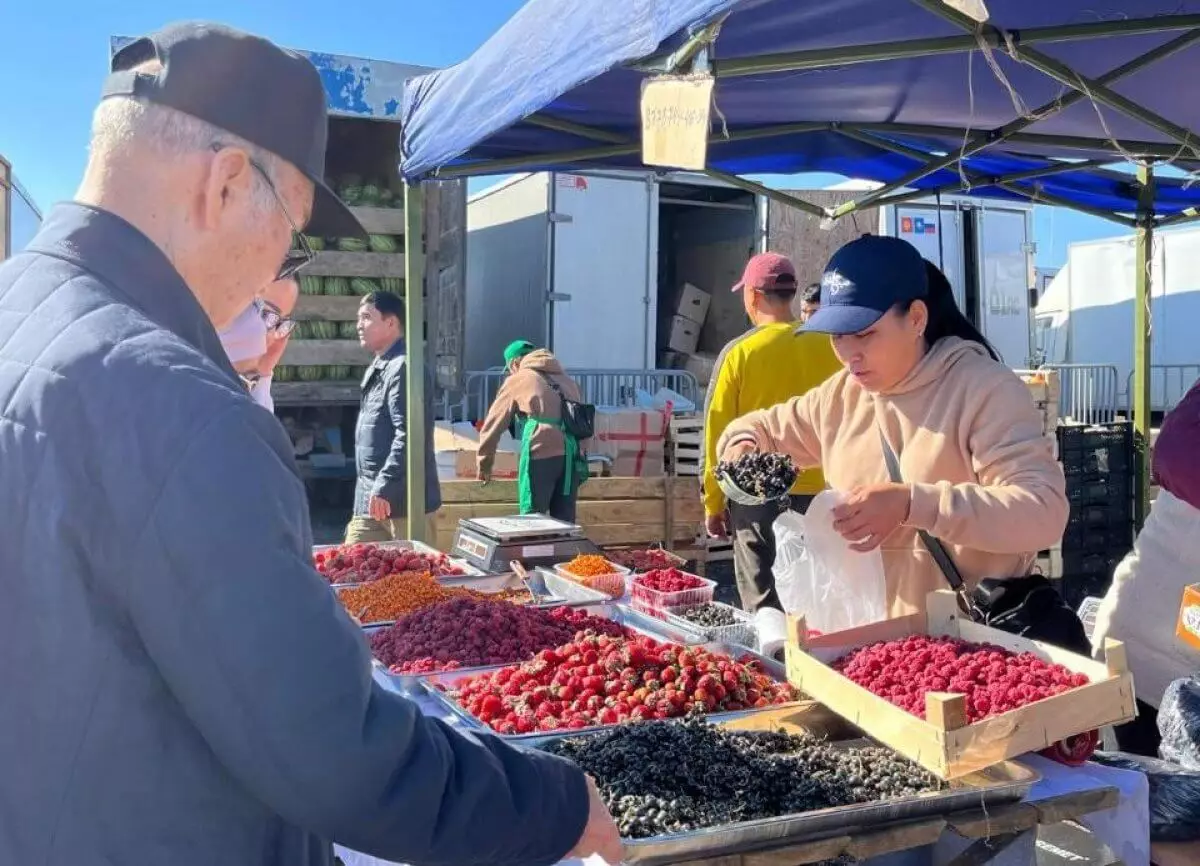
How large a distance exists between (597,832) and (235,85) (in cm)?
105

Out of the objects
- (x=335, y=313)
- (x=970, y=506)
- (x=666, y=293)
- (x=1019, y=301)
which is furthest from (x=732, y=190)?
(x=970, y=506)

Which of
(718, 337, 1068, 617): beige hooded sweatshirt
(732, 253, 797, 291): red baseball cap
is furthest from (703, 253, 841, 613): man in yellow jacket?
(718, 337, 1068, 617): beige hooded sweatshirt

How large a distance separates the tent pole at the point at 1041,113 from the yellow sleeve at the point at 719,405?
1116 millimetres

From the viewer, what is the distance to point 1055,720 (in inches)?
78.0

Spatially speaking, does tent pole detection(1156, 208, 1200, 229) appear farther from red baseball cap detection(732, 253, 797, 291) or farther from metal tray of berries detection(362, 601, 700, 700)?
metal tray of berries detection(362, 601, 700, 700)

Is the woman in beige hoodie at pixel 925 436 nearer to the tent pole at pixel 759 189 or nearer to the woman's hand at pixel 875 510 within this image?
the woman's hand at pixel 875 510

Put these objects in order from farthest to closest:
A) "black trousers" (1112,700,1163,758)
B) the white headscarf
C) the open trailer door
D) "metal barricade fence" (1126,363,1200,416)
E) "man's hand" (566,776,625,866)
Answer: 1. "metal barricade fence" (1126,363,1200,416)
2. the open trailer door
3. the white headscarf
4. "black trousers" (1112,700,1163,758)
5. "man's hand" (566,776,625,866)

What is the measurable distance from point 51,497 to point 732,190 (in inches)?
425

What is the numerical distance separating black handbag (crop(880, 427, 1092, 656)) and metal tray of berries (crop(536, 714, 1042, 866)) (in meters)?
0.65

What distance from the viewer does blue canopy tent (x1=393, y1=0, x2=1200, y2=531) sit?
290 centimetres

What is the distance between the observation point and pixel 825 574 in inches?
118

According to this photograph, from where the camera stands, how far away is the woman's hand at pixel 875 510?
254cm

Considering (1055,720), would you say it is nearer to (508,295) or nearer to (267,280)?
(267,280)

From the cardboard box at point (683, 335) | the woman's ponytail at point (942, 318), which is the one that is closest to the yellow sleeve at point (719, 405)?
the woman's ponytail at point (942, 318)
